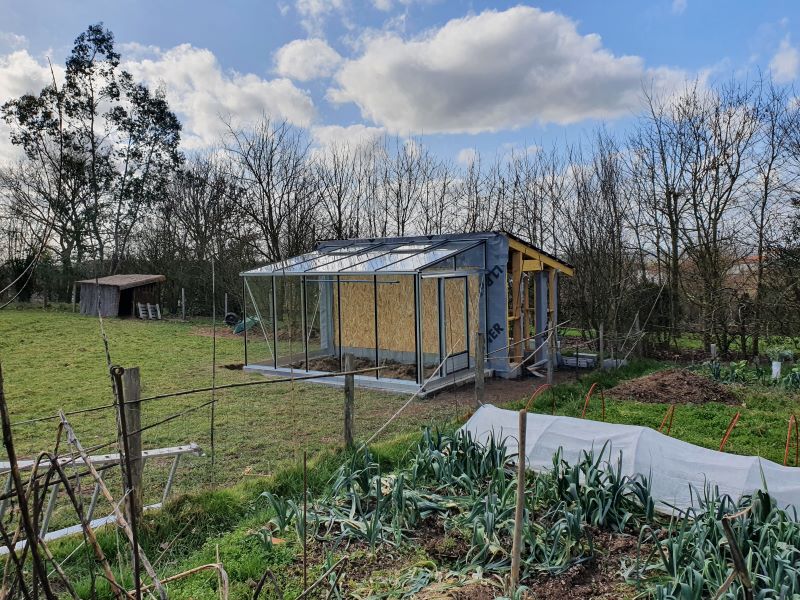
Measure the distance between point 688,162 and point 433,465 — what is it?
42.5 feet

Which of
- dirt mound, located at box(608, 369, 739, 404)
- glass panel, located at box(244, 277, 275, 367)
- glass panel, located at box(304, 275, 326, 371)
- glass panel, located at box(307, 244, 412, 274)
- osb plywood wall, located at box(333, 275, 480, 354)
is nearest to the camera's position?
dirt mound, located at box(608, 369, 739, 404)

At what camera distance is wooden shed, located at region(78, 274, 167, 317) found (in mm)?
21062

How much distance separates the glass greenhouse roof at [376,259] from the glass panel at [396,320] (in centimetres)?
67

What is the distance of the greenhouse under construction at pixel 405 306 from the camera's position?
10.1 meters

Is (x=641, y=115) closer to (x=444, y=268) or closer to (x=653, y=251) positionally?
(x=653, y=251)

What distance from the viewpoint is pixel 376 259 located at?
1046 cm

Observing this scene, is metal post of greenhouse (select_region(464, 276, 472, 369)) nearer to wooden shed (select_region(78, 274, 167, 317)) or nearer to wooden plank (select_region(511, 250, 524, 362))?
wooden plank (select_region(511, 250, 524, 362))

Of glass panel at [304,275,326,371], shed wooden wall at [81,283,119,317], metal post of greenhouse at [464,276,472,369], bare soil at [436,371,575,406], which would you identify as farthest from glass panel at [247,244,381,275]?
shed wooden wall at [81,283,119,317]

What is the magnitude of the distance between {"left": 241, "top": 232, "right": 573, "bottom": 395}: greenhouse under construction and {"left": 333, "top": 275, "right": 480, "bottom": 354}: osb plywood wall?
2 centimetres

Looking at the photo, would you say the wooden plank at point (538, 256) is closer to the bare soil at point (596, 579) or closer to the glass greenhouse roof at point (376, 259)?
the glass greenhouse roof at point (376, 259)

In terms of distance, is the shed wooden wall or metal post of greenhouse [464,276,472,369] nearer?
metal post of greenhouse [464,276,472,369]

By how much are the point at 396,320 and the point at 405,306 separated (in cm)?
39

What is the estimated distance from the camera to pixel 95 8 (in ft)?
5.69

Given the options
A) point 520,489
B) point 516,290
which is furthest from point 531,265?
point 520,489
